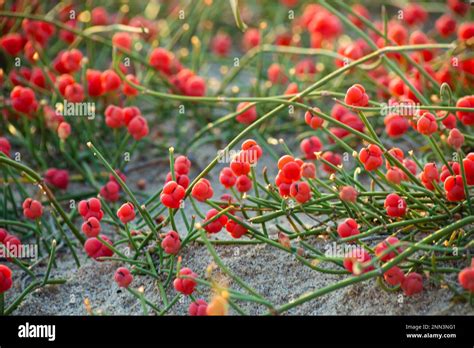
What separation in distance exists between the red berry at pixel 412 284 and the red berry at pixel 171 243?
1.29ft

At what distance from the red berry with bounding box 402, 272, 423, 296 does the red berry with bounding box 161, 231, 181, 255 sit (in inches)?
15.5

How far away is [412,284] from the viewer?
4.29 feet

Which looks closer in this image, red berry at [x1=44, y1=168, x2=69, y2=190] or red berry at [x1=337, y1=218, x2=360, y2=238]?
red berry at [x1=337, y1=218, x2=360, y2=238]

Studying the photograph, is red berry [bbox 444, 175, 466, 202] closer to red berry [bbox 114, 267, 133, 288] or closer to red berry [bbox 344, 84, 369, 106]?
red berry [bbox 344, 84, 369, 106]

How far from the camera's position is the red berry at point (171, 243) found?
4.66 feet

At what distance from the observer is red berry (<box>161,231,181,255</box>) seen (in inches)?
55.9

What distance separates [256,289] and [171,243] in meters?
0.19

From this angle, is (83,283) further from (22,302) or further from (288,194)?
(288,194)

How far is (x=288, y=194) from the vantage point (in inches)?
55.4

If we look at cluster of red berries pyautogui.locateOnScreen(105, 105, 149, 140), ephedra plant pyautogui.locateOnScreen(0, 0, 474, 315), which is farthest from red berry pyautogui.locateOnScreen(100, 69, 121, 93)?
cluster of red berries pyautogui.locateOnScreen(105, 105, 149, 140)

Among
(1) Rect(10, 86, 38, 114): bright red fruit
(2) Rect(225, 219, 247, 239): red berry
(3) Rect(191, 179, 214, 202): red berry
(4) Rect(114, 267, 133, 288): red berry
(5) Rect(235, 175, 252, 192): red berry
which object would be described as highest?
(1) Rect(10, 86, 38, 114): bright red fruit

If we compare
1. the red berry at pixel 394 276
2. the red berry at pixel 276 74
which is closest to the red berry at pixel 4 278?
the red berry at pixel 394 276

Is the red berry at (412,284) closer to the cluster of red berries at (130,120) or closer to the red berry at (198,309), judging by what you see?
the red berry at (198,309)

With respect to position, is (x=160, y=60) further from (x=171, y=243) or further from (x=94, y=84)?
(x=171, y=243)
